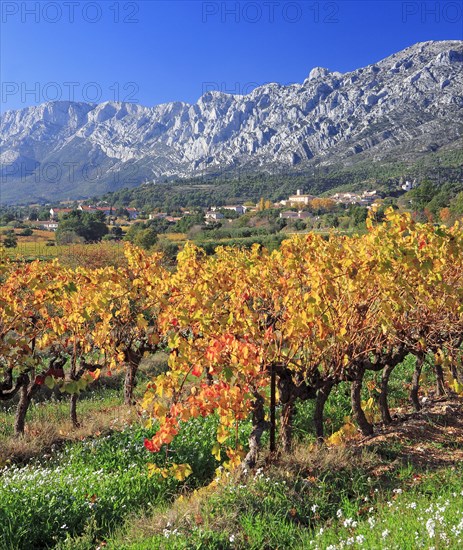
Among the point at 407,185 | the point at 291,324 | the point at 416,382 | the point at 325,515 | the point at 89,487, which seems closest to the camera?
the point at 325,515

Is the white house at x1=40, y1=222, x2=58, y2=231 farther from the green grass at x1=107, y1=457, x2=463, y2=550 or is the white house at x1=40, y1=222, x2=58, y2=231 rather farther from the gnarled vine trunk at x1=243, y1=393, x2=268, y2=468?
the green grass at x1=107, y1=457, x2=463, y2=550

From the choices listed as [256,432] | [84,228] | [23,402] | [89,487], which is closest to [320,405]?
[256,432]

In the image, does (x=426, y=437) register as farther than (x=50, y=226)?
No

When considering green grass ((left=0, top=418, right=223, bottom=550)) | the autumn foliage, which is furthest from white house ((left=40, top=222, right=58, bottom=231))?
the autumn foliage

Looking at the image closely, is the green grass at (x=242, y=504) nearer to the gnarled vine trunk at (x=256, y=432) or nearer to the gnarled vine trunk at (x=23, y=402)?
the gnarled vine trunk at (x=256, y=432)

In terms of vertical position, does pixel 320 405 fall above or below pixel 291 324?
below

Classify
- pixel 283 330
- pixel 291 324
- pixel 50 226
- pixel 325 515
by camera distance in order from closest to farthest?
pixel 325 515 → pixel 291 324 → pixel 283 330 → pixel 50 226

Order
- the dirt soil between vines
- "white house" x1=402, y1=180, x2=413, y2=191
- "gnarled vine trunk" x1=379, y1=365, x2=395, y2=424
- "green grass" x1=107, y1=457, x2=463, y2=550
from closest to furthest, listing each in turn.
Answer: "green grass" x1=107, y1=457, x2=463, y2=550 < the dirt soil between vines < "gnarled vine trunk" x1=379, y1=365, x2=395, y2=424 < "white house" x1=402, y1=180, x2=413, y2=191

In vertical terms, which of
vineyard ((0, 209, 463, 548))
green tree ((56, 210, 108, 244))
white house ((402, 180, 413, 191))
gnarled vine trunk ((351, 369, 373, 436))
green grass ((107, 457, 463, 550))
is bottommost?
green grass ((107, 457, 463, 550))

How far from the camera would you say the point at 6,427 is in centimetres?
829

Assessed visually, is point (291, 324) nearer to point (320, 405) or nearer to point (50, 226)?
point (320, 405)

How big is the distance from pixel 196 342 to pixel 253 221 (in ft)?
234

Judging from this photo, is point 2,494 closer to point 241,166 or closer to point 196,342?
point 196,342

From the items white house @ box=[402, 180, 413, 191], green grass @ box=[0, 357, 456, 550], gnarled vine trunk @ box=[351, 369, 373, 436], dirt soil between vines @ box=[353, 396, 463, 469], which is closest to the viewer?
green grass @ box=[0, 357, 456, 550]
